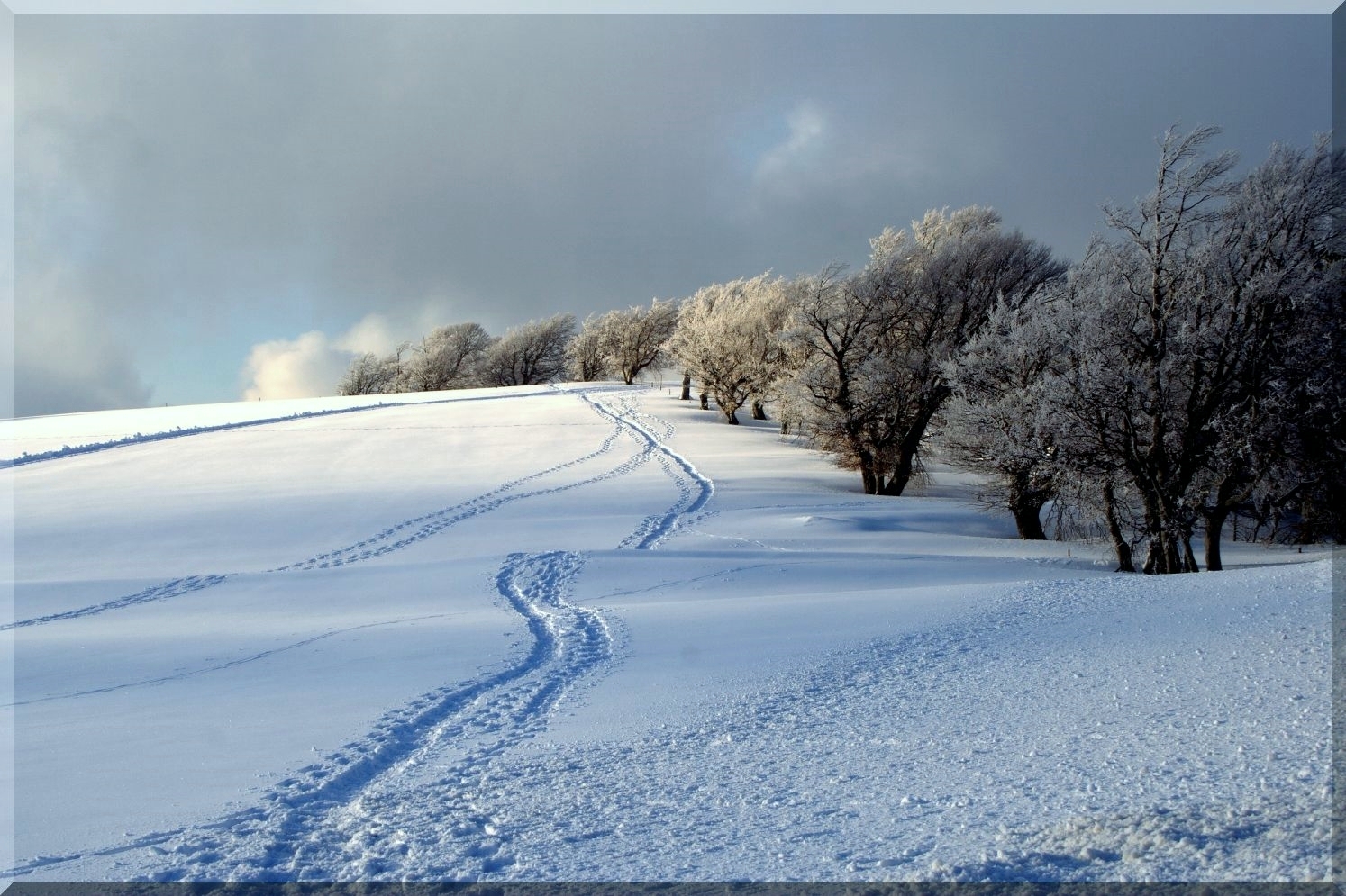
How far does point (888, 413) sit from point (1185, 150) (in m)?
A: 13.1

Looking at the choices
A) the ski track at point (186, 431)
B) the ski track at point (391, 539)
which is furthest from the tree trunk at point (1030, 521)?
the ski track at point (186, 431)

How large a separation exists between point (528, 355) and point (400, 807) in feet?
273

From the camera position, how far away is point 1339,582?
876 cm

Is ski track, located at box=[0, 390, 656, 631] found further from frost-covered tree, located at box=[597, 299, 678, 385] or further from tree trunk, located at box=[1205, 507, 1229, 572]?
frost-covered tree, located at box=[597, 299, 678, 385]

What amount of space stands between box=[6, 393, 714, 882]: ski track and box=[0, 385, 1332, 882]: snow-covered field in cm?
2

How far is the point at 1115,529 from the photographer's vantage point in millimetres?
16875

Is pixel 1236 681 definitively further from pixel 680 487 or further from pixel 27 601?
pixel 680 487

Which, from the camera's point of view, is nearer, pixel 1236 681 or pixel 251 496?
pixel 1236 681

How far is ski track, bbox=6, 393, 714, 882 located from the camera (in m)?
4.29

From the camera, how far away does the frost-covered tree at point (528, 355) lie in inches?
3386

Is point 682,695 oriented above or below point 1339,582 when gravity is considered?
below

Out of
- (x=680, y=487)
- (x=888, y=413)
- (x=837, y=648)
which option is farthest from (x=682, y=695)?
(x=888, y=413)

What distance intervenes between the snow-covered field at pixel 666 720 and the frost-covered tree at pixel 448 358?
67147mm

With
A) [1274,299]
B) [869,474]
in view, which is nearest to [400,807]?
[1274,299]
